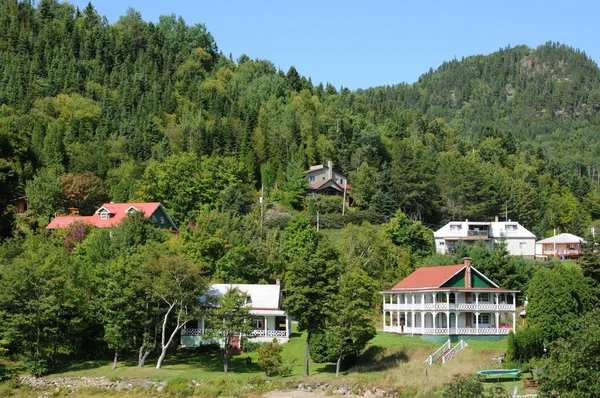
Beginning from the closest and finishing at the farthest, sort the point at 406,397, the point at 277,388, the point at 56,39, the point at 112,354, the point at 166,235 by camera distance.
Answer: the point at 406,397, the point at 277,388, the point at 112,354, the point at 166,235, the point at 56,39

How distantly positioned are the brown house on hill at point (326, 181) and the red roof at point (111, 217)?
79.0 ft

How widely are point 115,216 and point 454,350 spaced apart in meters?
40.8

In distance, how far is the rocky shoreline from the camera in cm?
4350

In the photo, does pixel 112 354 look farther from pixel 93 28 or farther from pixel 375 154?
pixel 93 28

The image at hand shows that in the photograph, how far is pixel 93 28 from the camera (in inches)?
5876

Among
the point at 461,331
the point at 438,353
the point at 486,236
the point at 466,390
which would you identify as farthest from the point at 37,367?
the point at 486,236

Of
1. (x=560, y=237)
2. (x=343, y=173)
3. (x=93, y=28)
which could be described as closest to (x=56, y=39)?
(x=93, y=28)

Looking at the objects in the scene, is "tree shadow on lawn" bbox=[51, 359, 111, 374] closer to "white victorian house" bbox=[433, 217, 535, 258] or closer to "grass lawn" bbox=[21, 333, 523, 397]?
"grass lawn" bbox=[21, 333, 523, 397]

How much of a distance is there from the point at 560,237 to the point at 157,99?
63438 mm

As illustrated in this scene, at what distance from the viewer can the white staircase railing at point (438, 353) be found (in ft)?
158

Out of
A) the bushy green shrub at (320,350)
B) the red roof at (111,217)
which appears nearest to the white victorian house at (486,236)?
the red roof at (111,217)

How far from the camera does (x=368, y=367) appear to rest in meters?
48.3

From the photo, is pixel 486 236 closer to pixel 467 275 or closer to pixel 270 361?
pixel 467 275

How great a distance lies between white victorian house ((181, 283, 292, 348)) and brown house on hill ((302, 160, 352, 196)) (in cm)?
3962
